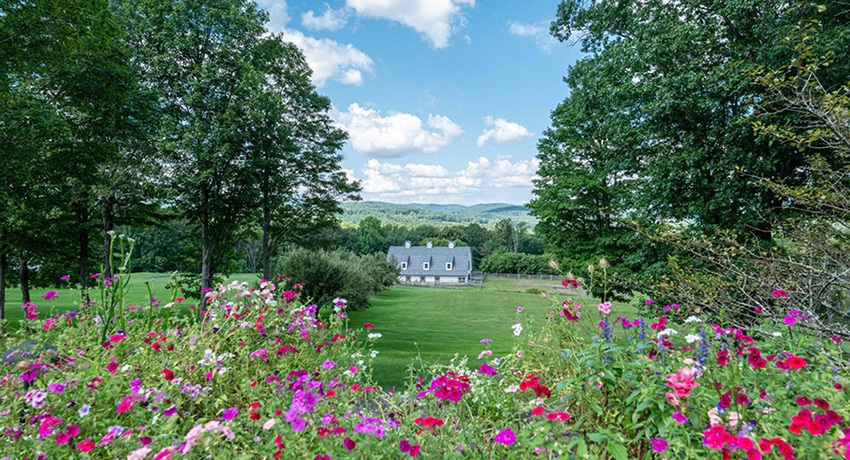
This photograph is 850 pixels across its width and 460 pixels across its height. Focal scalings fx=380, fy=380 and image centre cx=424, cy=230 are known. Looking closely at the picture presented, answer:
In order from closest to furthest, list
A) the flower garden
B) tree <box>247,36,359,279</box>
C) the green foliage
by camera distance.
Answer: the flower garden, tree <box>247,36,359,279</box>, the green foliage

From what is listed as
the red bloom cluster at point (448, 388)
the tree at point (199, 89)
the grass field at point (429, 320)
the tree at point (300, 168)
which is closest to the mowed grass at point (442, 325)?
the grass field at point (429, 320)

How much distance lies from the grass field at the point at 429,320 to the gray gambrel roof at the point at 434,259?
746 inches

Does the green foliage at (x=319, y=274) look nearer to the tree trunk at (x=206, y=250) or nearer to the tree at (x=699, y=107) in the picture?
the tree trunk at (x=206, y=250)

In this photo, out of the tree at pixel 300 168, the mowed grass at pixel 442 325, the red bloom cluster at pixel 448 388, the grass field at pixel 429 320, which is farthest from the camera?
the tree at pixel 300 168

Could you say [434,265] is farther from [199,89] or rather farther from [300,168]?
[199,89]

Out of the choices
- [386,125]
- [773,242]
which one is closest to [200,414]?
[773,242]

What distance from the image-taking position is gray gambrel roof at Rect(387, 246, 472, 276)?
5588 cm

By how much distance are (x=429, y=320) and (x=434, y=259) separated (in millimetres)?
36881

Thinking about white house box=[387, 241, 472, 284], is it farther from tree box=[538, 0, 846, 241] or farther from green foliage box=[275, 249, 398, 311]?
tree box=[538, 0, 846, 241]

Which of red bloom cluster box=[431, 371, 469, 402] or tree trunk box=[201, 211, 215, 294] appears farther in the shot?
tree trunk box=[201, 211, 215, 294]

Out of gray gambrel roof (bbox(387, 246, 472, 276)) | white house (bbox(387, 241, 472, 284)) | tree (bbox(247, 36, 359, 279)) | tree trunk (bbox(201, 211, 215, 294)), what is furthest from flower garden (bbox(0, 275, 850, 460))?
gray gambrel roof (bbox(387, 246, 472, 276))

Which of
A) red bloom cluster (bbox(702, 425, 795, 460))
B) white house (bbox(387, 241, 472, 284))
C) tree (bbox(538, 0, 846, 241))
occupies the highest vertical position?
tree (bbox(538, 0, 846, 241))

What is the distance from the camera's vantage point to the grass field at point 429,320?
297 inches

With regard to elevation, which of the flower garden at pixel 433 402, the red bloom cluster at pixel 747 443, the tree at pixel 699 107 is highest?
the tree at pixel 699 107
